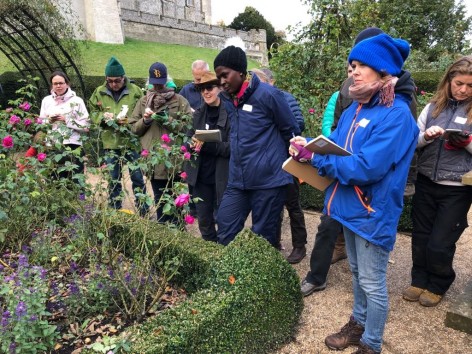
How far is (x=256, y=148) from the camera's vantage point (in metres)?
2.96

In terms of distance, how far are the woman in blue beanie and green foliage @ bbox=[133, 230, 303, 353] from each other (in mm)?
599

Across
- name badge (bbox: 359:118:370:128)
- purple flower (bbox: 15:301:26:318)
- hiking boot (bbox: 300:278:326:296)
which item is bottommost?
hiking boot (bbox: 300:278:326:296)

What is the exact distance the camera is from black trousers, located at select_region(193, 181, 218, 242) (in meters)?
3.90

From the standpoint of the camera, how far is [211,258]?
2.79m

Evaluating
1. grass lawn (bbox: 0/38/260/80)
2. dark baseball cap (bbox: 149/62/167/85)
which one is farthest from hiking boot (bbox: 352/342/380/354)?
grass lawn (bbox: 0/38/260/80)

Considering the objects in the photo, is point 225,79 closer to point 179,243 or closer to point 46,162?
point 179,243

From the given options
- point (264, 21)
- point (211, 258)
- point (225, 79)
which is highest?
point (264, 21)

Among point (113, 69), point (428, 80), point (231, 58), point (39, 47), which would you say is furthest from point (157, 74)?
point (428, 80)

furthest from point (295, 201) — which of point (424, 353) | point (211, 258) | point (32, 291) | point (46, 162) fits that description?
point (32, 291)

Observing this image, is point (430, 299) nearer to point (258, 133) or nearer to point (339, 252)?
point (339, 252)

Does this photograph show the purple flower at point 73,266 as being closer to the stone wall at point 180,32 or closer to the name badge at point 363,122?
the name badge at point 363,122

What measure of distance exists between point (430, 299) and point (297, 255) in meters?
1.27

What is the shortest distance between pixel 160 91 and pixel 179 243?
197 centimetres

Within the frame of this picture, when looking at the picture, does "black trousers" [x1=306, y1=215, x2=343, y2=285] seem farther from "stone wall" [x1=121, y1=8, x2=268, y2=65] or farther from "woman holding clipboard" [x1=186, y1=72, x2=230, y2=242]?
"stone wall" [x1=121, y1=8, x2=268, y2=65]
